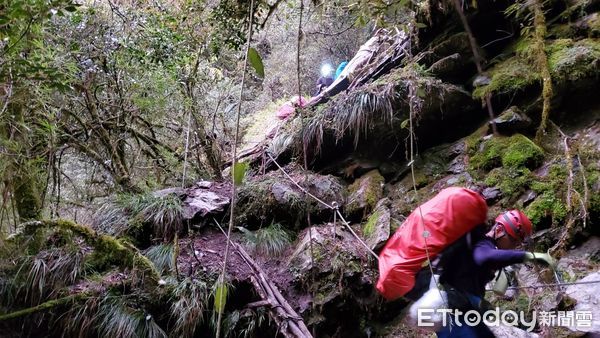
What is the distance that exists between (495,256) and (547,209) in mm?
1699

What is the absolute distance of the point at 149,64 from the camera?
5.08 m

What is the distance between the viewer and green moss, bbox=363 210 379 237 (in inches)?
173

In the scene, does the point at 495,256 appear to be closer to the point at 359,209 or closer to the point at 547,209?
the point at 547,209

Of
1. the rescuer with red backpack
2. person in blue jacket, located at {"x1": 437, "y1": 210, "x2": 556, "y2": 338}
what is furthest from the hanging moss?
person in blue jacket, located at {"x1": 437, "y1": 210, "x2": 556, "y2": 338}

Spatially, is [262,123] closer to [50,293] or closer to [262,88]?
[262,88]

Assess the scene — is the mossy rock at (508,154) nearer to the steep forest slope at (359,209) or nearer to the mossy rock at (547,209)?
the steep forest slope at (359,209)

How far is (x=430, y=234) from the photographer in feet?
8.38

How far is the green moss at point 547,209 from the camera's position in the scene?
3611mm

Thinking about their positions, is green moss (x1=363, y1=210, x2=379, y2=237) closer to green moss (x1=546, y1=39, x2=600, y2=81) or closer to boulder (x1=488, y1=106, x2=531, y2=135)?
boulder (x1=488, y1=106, x2=531, y2=135)

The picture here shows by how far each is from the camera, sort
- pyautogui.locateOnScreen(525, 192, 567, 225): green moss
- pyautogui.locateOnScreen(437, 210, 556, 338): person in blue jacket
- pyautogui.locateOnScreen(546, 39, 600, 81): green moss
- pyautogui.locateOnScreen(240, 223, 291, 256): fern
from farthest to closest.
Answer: pyautogui.locateOnScreen(240, 223, 291, 256): fern < pyautogui.locateOnScreen(546, 39, 600, 81): green moss < pyautogui.locateOnScreen(525, 192, 567, 225): green moss < pyautogui.locateOnScreen(437, 210, 556, 338): person in blue jacket

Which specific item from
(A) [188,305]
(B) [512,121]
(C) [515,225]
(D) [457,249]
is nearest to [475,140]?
(B) [512,121]

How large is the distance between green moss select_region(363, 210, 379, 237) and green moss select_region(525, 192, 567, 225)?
140 cm

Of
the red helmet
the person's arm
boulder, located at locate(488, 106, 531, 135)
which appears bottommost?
the person's arm

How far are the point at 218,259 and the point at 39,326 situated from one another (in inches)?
63.6
